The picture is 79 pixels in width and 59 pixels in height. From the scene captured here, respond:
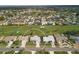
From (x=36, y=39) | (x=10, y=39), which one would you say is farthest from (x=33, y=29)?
(x=10, y=39)

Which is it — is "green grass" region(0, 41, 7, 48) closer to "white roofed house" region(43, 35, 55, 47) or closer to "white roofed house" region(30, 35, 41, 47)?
"white roofed house" region(30, 35, 41, 47)

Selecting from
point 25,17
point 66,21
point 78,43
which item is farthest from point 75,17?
point 25,17

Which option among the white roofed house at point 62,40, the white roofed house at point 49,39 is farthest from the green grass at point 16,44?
the white roofed house at point 62,40

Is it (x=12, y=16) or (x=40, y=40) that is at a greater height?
(x=12, y=16)

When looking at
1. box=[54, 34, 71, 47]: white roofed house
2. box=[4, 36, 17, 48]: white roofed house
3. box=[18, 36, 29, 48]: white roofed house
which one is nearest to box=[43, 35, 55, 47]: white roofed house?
box=[54, 34, 71, 47]: white roofed house

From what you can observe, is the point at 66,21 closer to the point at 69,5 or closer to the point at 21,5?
the point at 69,5

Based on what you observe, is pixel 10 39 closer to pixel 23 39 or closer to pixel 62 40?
pixel 23 39

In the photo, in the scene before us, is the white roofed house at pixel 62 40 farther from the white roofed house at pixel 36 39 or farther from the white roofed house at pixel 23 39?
the white roofed house at pixel 23 39
